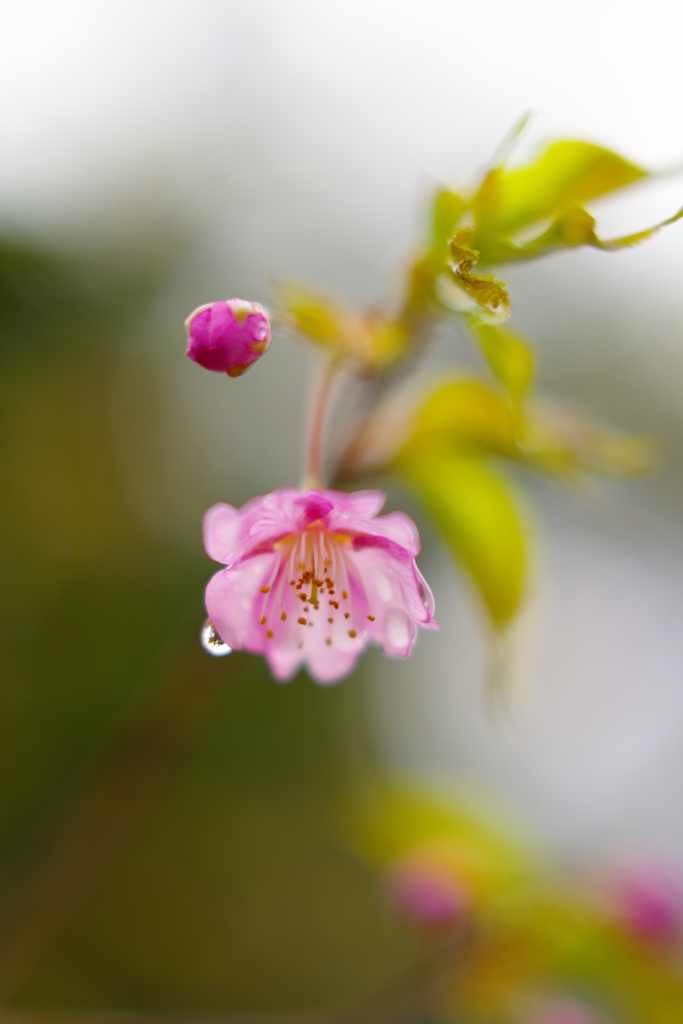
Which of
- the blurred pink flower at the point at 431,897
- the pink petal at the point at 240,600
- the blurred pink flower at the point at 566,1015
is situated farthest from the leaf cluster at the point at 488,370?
the blurred pink flower at the point at 566,1015

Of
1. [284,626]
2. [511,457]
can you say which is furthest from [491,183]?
[284,626]

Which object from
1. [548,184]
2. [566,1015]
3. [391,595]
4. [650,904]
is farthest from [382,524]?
[566,1015]

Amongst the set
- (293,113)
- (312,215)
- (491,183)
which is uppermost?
(491,183)

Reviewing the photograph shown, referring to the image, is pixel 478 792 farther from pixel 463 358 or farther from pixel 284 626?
pixel 463 358

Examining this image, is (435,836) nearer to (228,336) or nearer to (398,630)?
(398,630)

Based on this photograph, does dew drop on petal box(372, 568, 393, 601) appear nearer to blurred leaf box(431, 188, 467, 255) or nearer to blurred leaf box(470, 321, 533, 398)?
blurred leaf box(470, 321, 533, 398)

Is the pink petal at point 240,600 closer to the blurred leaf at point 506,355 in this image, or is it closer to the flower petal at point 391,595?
the flower petal at point 391,595
